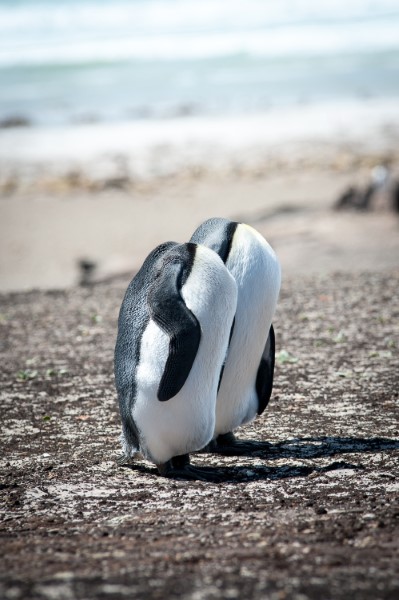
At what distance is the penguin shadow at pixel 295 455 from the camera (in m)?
4.28

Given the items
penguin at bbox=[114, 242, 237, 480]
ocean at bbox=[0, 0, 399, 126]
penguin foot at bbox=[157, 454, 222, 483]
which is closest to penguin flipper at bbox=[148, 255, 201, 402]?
penguin at bbox=[114, 242, 237, 480]

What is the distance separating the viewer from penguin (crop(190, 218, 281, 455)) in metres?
4.41

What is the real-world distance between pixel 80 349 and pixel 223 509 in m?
3.24

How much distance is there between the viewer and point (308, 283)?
352 inches

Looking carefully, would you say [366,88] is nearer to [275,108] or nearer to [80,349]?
[275,108]

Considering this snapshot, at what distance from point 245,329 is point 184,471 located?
741mm

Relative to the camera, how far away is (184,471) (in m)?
4.29

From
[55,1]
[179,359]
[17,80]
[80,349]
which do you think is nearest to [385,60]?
[17,80]

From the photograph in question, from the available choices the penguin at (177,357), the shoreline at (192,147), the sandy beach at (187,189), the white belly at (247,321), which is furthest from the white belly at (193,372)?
the shoreline at (192,147)

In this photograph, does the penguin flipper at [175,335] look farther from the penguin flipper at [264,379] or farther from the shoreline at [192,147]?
the shoreline at [192,147]

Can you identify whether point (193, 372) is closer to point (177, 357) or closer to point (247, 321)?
point (177, 357)

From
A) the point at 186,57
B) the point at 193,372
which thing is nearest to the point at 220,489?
the point at 193,372

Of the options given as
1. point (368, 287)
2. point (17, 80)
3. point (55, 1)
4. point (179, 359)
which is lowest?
point (368, 287)

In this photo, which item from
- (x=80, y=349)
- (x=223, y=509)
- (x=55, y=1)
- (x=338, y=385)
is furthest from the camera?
(x=55, y=1)
